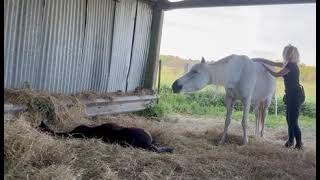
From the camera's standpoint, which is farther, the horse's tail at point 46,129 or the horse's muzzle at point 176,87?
the horse's muzzle at point 176,87

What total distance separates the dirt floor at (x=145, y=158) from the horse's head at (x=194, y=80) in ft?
2.54

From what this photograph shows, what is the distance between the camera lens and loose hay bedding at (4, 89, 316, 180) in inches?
147

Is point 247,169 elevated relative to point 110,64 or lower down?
lower down

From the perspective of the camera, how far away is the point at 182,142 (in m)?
6.31

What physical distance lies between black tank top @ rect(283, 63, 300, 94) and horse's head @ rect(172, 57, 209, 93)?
131 centimetres

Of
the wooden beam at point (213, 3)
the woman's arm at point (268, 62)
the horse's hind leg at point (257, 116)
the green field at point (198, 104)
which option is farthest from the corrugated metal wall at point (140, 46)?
the woman's arm at point (268, 62)

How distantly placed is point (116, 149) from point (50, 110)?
1485mm

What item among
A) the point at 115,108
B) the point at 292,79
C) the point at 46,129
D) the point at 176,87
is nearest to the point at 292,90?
the point at 292,79

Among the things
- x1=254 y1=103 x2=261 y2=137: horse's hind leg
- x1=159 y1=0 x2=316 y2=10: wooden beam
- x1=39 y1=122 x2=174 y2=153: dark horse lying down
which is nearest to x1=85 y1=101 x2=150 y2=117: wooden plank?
x1=39 y1=122 x2=174 y2=153: dark horse lying down

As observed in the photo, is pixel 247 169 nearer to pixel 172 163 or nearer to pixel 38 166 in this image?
pixel 172 163

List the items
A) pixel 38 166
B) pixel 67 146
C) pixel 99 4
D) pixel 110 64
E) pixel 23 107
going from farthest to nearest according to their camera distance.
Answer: pixel 110 64, pixel 99 4, pixel 23 107, pixel 67 146, pixel 38 166

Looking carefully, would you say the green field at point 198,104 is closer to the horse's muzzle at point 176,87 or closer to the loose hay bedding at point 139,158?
the horse's muzzle at point 176,87

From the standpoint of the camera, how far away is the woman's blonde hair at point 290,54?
20.5ft
